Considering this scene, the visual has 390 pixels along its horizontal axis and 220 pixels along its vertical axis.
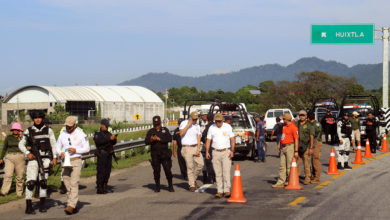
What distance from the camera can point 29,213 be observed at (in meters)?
11.1

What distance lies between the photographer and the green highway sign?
37.7 m

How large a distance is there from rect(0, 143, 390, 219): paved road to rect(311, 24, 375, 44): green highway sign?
2295cm

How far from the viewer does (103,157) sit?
13867mm

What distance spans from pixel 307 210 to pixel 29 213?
5.37 m

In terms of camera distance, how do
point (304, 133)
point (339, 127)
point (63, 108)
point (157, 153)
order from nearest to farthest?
1. point (157, 153)
2. point (304, 133)
3. point (339, 127)
4. point (63, 108)

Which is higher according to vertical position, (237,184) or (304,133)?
(304,133)

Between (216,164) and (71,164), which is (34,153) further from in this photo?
(216,164)

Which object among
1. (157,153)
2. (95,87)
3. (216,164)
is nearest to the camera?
(216,164)

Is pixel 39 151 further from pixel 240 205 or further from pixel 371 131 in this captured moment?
pixel 371 131

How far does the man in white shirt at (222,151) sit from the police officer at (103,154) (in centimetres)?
280

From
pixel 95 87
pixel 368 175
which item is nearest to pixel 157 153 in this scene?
pixel 368 175

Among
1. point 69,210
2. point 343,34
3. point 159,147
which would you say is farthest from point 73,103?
point 69,210

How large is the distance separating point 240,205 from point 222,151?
5.30 ft

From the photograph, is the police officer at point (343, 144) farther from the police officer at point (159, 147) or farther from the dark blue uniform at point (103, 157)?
the dark blue uniform at point (103, 157)
